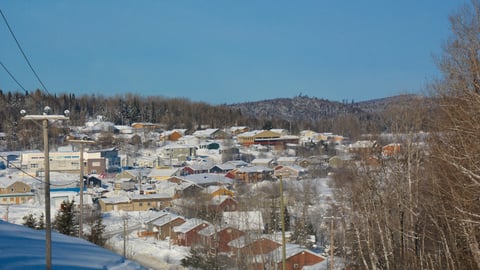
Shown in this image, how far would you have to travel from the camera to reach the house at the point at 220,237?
1681cm

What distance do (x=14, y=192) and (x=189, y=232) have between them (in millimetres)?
14115

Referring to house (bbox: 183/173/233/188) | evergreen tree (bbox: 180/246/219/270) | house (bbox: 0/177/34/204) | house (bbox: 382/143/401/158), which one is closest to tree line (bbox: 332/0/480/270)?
house (bbox: 382/143/401/158)

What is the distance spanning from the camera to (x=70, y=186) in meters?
30.4

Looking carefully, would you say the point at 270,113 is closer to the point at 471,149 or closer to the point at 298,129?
the point at 298,129

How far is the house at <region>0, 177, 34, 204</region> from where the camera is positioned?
2744 centimetres

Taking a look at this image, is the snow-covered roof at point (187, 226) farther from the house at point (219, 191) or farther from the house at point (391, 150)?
the house at point (391, 150)

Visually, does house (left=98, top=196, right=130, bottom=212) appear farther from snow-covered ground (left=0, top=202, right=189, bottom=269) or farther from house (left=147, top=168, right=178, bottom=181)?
house (left=147, top=168, right=178, bottom=181)

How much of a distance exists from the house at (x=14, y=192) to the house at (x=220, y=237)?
14.1 meters

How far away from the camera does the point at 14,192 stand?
28266 mm

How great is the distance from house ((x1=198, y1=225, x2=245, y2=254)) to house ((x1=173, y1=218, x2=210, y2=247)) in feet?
1.56

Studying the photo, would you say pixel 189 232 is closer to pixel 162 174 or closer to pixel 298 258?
pixel 298 258

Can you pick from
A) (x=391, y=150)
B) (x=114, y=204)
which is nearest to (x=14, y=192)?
(x=114, y=204)

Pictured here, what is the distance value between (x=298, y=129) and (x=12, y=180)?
1931 inches

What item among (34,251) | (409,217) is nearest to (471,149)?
(409,217)
